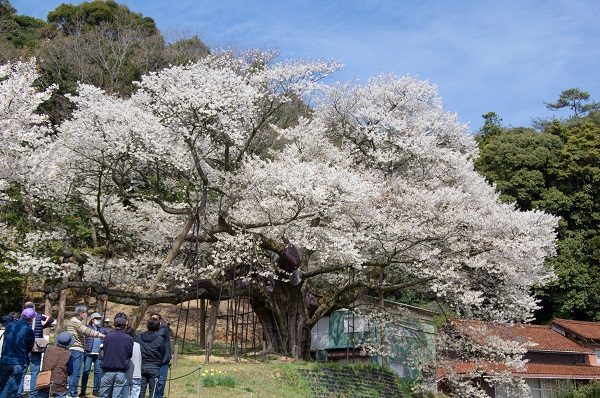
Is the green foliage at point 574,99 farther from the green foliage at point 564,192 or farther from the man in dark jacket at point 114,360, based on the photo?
the man in dark jacket at point 114,360

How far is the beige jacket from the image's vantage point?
10.3 meters

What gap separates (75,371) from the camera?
10508mm

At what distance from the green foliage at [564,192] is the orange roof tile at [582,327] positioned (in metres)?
1.85

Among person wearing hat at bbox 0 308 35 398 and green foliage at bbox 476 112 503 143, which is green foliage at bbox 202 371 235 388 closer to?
person wearing hat at bbox 0 308 35 398

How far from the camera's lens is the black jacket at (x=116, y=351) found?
9.05 m

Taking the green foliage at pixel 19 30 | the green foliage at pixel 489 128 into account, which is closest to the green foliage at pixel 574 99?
the green foliage at pixel 489 128

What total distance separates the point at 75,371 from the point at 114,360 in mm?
1935

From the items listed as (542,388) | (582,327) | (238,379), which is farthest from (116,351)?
(582,327)

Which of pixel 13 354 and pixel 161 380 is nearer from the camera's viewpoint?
pixel 13 354

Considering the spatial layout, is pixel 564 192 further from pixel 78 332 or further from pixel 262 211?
pixel 78 332

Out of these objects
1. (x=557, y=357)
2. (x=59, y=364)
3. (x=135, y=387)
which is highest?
(x=557, y=357)

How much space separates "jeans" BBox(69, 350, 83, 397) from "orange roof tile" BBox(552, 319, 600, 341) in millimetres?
27659

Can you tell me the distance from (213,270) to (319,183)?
4.49 m

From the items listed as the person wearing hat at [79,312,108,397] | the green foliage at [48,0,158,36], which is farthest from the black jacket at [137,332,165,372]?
the green foliage at [48,0,158,36]
